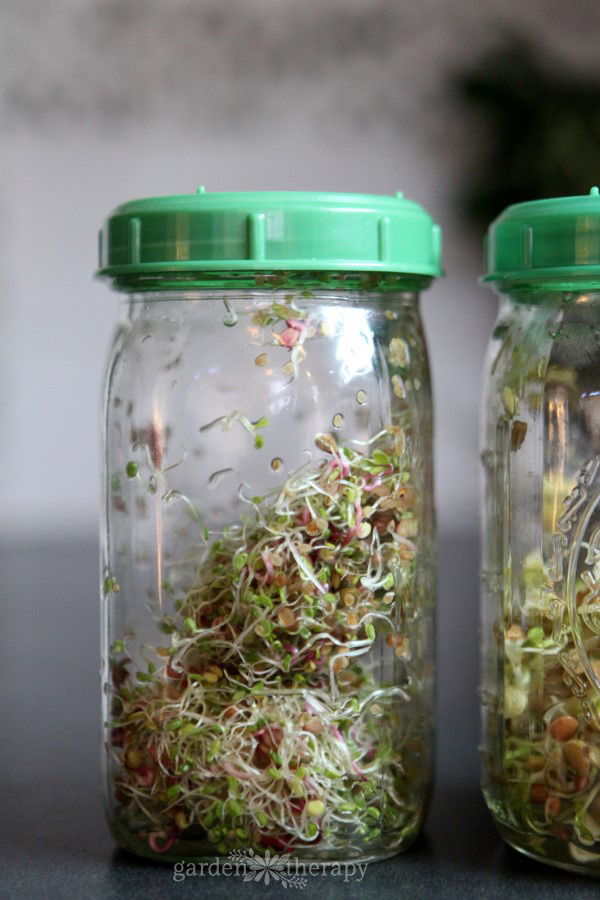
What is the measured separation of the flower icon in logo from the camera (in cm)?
69

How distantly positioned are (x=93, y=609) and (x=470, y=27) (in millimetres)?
1492

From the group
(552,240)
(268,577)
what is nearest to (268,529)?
(268,577)

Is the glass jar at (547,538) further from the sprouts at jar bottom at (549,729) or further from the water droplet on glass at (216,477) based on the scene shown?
the water droplet on glass at (216,477)

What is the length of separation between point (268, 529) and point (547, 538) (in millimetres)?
175

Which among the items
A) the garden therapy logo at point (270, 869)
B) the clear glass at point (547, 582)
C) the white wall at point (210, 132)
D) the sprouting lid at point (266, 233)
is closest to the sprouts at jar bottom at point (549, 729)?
the clear glass at point (547, 582)

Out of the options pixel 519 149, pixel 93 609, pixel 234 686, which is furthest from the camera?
pixel 519 149

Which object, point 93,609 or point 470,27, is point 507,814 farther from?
point 470,27

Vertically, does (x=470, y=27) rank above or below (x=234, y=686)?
above

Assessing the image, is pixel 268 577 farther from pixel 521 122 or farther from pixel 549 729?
pixel 521 122

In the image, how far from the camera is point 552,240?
66cm

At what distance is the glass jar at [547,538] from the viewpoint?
0.67 metres

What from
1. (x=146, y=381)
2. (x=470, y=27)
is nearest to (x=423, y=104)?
(x=470, y=27)

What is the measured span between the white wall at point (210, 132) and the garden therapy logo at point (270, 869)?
5.50 ft

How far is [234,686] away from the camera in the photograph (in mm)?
687
